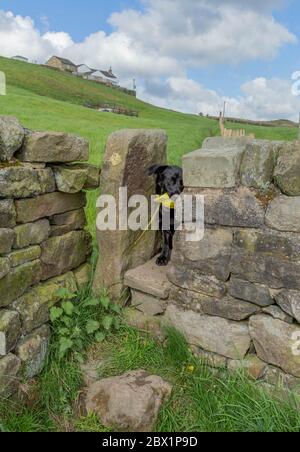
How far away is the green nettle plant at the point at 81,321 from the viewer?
331cm

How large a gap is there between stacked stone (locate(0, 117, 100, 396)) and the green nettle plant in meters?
0.11

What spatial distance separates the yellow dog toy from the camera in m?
3.53

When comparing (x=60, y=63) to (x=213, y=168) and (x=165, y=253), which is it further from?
(x=213, y=168)

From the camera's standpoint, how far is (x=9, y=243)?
9.58 ft

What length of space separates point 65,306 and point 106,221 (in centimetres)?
85

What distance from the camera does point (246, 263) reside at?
2.91 meters

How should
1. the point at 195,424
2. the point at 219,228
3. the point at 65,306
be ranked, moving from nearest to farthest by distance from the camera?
the point at 195,424, the point at 219,228, the point at 65,306

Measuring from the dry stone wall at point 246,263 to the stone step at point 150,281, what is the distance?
0.61 feet

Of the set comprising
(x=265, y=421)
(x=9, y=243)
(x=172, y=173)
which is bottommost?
(x=265, y=421)

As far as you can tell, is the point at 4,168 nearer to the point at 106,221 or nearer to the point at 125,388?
the point at 106,221

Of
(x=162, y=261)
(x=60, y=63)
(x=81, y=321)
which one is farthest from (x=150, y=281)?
(x=60, y=63)

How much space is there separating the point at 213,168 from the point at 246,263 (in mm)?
773

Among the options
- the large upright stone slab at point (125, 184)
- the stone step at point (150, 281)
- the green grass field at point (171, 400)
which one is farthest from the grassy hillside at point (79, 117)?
the green grass field at point (171, 400)
